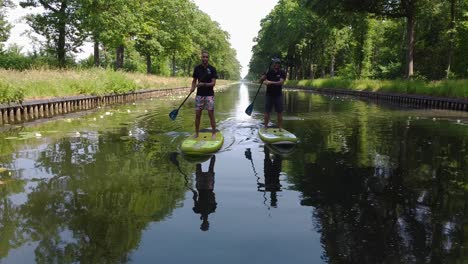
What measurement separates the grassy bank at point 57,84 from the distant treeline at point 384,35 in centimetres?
2004

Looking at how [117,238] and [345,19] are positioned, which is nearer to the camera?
[117,238]

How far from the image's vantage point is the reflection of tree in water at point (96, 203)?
4.81 meters

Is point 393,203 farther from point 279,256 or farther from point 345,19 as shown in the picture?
point 345,19

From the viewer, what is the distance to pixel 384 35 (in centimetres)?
5597

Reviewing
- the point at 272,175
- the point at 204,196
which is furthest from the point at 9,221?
the point at 272,175

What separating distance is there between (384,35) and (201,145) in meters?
52.7

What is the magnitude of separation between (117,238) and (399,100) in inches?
1183

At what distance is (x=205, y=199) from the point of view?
6.65 meters

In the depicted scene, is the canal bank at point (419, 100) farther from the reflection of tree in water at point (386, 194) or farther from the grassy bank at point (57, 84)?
the grassy bank at point (57, 84)

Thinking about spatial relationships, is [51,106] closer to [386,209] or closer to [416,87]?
[386,209]

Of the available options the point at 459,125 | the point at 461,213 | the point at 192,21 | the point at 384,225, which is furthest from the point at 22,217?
the point at 192,21

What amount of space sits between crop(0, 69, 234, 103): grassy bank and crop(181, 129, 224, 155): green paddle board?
9741 millimetres

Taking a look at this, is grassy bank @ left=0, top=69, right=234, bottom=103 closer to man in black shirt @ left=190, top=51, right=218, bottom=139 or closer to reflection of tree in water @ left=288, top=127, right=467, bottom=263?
man in black shirt @ left=190, top=51, right=218, bottom=139

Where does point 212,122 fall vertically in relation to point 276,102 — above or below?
below
